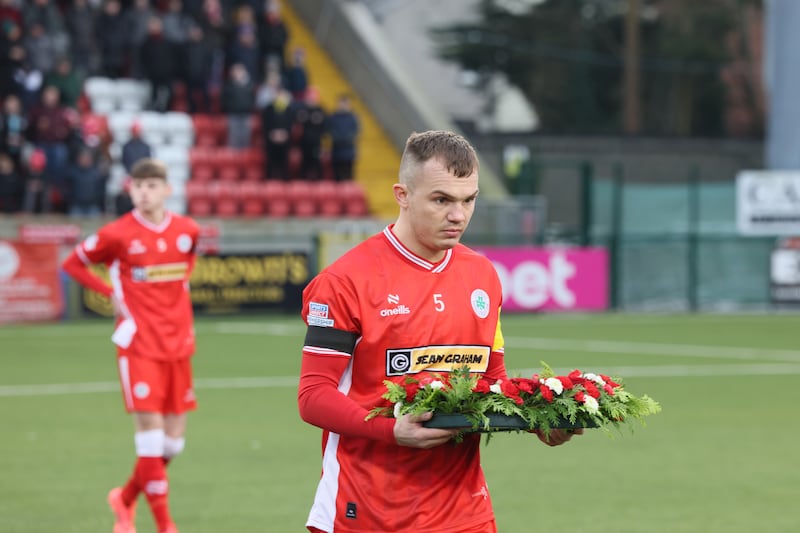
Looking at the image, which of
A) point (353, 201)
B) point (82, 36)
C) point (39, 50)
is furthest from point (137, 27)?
point (353, 201)

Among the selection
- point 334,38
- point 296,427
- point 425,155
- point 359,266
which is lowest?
point 296,427

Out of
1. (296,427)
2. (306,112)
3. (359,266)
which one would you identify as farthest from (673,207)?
(359,266)

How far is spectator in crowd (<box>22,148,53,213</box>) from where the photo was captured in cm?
2472

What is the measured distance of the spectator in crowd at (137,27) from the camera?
28.3m

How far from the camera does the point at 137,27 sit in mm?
28438

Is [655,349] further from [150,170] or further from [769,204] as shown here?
[150,170]

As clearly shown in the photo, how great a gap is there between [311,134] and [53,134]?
16.3 ft

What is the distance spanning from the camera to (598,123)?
57125 millimetres

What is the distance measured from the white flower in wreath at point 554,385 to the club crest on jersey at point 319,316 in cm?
72

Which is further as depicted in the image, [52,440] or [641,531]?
[52,440]

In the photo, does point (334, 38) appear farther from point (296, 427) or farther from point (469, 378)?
point (469, 378)

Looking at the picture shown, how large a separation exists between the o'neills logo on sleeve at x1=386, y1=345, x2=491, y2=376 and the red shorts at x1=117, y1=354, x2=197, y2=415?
4198 millimetres

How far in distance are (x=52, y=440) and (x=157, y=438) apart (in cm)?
398

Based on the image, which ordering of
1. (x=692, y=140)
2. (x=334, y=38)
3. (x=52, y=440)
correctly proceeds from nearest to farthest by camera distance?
(x=52, y=440)
(x=334, y=38)
(x=692, y=140)
